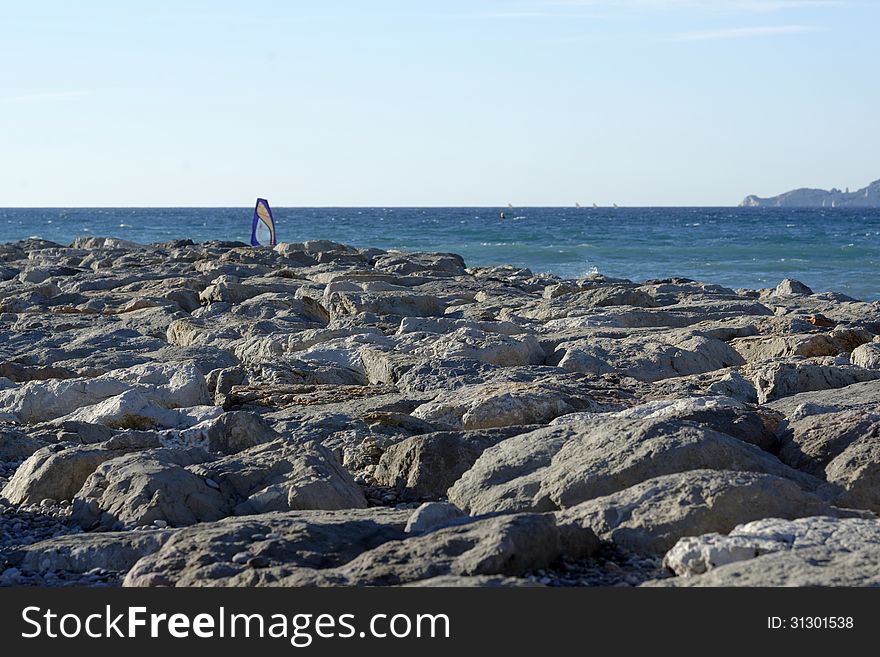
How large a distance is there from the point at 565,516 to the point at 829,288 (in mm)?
19731

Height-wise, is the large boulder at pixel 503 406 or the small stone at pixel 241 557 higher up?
the large boulder at pixel 503 406

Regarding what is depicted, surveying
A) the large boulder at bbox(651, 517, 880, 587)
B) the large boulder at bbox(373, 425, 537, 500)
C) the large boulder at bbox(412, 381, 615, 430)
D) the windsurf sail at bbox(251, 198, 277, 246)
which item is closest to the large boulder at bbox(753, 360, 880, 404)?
the large boulder at bbox(412, 381, 615, 430)

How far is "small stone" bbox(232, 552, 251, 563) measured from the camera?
3.35 m

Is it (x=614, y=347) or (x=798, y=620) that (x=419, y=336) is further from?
(x=798, y=620)

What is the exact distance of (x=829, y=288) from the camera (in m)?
22.0

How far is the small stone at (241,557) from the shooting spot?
11.0 feet

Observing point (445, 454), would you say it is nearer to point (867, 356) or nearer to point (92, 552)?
point (92, 552)

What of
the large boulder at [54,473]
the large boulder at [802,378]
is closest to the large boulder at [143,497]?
the large boulder at [54,473]

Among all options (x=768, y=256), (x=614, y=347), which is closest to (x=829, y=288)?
(x=768, y=256)

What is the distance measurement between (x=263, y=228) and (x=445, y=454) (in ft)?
70.2

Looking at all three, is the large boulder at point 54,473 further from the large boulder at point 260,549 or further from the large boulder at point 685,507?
the large boulder at point 685,507

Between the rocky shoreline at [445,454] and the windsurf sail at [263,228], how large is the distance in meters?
15.4

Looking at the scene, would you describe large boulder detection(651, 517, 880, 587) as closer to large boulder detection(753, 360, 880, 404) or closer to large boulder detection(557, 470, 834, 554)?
large boulder detection(557, 470, 834, 554)

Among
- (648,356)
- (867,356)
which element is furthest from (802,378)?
(648,356)
